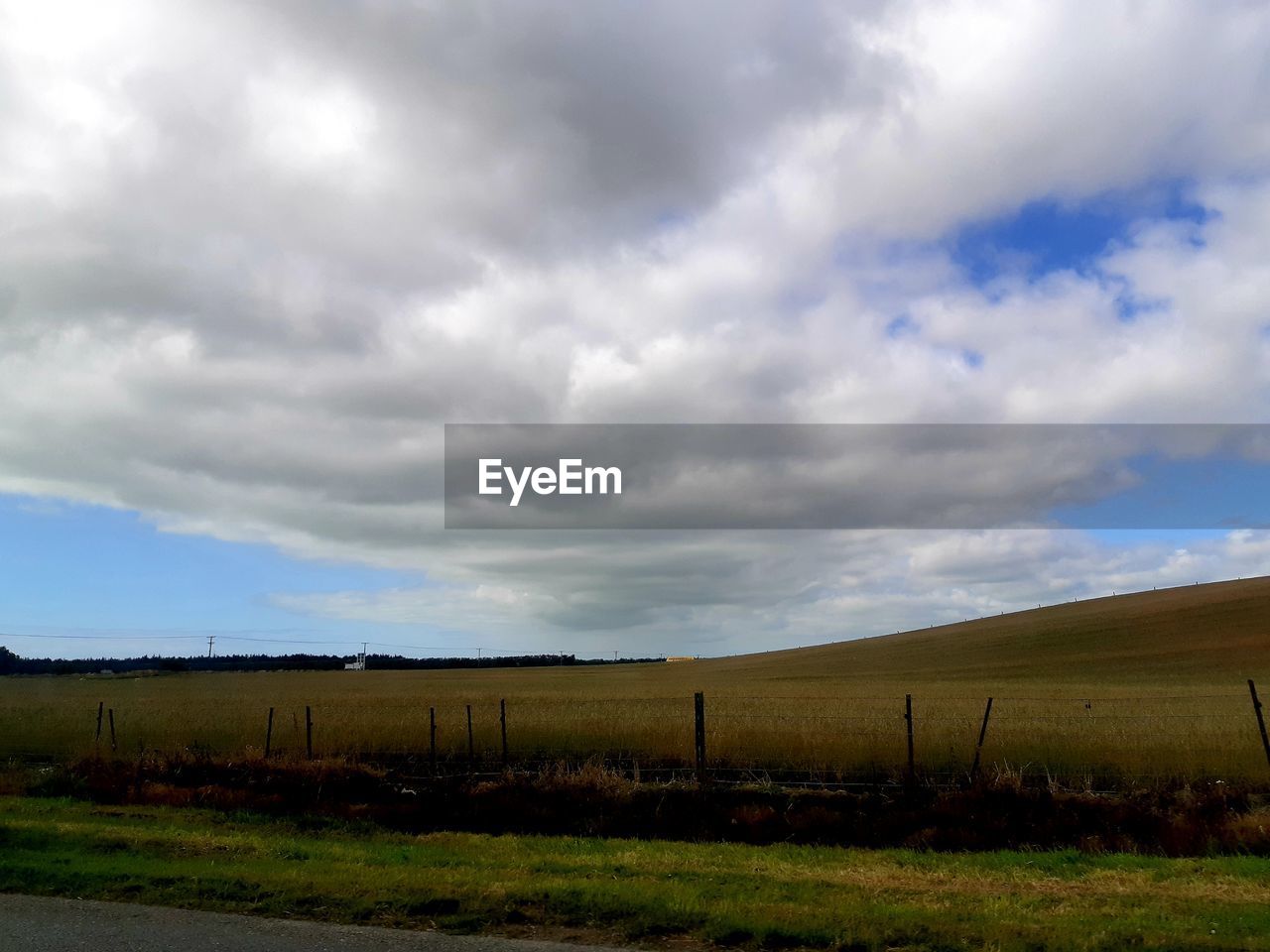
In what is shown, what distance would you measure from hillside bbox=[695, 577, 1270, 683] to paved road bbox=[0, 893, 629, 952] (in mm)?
55936

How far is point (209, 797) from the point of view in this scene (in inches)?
740

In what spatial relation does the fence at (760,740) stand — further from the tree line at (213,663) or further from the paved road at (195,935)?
the tree line at (213,663)

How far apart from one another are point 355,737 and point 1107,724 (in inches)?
808

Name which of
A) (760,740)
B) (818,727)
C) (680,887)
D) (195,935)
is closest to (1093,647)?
(818,727)

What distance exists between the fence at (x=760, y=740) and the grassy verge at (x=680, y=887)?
20.0ft

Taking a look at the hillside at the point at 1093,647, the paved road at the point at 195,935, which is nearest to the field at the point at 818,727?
the hillside at the point at 1093,647

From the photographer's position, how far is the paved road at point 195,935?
7.76m

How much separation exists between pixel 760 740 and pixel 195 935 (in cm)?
1778

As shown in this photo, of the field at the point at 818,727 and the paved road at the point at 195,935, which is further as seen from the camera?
the field at the point at 818,727

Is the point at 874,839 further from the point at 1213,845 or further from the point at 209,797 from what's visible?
the point at 209,797

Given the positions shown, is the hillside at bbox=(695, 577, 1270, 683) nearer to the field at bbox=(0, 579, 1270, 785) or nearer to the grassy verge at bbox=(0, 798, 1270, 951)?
the field at bbox=(0, 579, 1270, 785)

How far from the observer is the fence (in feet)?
69.4

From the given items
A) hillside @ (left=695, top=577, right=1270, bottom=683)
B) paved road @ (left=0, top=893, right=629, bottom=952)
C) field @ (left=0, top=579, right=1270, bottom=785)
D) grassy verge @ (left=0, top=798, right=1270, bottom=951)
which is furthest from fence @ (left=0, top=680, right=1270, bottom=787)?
hillside @ (left=695, top=577, right=1270, bottom=683)

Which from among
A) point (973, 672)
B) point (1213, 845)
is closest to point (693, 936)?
point (1213, 845)
